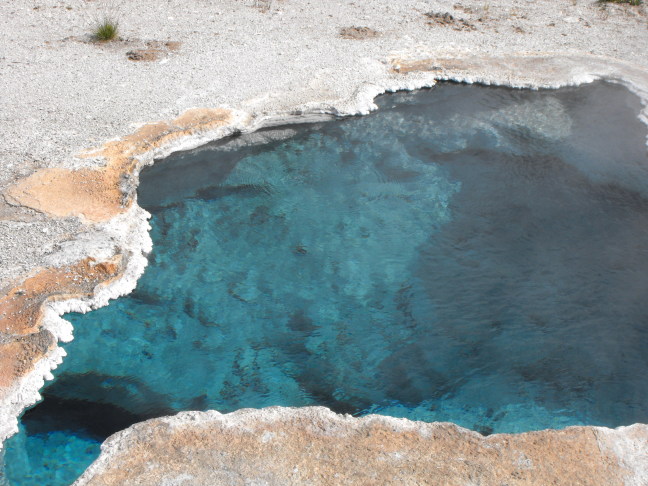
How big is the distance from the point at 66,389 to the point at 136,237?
1230mm

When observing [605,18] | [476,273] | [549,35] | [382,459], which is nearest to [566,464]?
[382,459]

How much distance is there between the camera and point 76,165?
4.97 meters

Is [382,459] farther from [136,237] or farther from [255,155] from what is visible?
[255,155]

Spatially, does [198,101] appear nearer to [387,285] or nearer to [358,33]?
[358,33]

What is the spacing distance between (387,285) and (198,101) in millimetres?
2605

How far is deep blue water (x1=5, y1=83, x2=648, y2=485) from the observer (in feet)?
11.8

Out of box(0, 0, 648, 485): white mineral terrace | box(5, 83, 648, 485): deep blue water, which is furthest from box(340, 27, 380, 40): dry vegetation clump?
box(5, 83, 648, 485): deep blue water

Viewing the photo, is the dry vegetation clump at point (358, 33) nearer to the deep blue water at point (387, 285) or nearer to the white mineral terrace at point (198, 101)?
the white mineral terrace at point (198, 101)

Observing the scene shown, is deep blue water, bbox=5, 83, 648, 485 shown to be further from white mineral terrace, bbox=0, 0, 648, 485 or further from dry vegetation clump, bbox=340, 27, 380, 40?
dry vegetation clump, bbox=340, 27, 380, 40

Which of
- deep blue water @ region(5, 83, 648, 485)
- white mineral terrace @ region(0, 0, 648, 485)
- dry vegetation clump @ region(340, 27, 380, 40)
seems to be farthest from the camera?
dry vegetation clump @ region(340, 27, 380, 40)

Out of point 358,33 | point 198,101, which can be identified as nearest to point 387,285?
A: point 198,101

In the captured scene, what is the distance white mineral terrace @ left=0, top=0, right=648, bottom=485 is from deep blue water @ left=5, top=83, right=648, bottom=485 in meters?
0.22

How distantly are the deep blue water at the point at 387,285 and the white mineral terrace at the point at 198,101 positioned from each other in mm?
225

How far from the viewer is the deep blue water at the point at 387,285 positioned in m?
3.59
